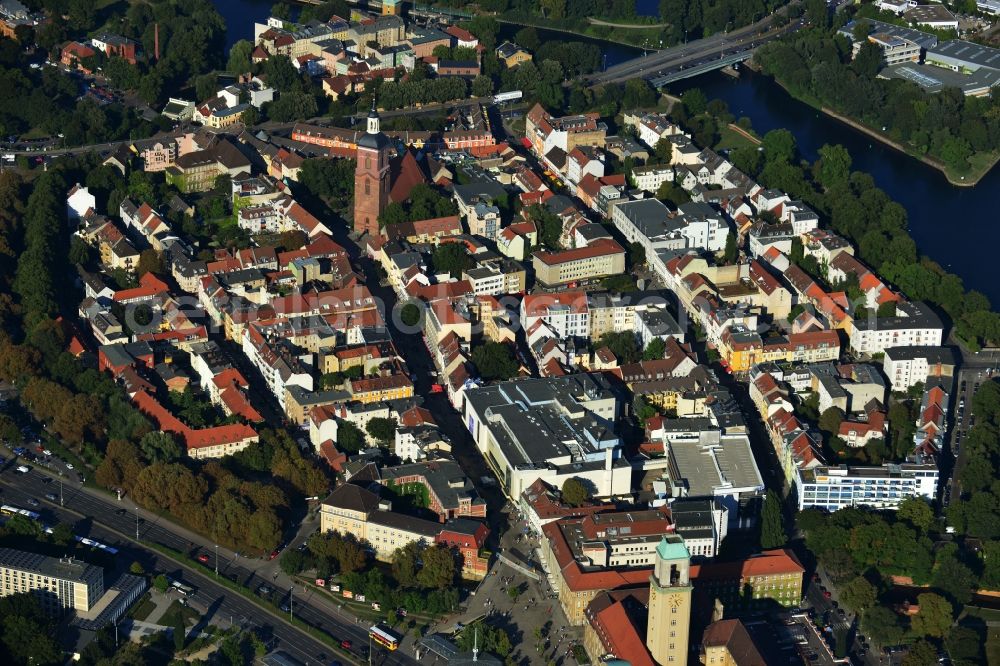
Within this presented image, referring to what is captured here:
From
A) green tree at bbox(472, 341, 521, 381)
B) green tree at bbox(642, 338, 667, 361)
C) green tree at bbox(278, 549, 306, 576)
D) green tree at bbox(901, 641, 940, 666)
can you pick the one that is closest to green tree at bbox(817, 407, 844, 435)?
green tree at bbox(642, 338, 667, 361)

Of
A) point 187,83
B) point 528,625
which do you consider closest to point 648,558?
point 528,625

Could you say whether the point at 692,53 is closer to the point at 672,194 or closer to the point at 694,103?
the point at 694,103

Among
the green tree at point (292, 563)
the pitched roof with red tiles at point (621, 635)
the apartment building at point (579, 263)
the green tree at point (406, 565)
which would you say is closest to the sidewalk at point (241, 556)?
the green tree at point (292, 563)

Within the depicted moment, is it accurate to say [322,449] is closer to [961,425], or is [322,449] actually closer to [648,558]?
[648,558]

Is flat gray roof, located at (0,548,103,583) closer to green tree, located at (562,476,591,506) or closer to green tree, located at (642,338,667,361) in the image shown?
green tree, located at (562,476,591,506)

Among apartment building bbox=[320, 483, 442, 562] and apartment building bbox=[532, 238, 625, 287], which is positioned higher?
apartment building bbox=[532, 238, 625, 287]

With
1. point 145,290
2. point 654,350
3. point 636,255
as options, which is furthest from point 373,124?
point 654,350
